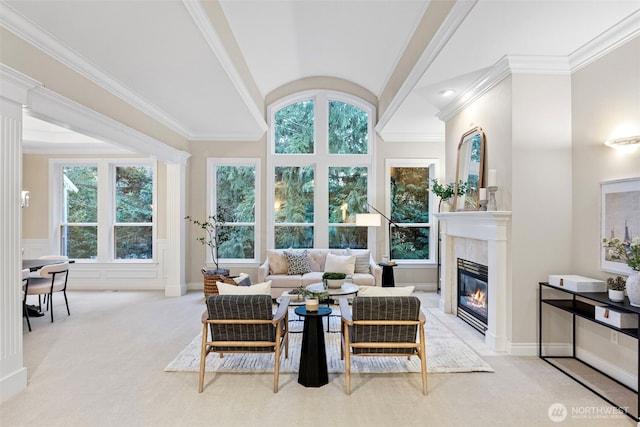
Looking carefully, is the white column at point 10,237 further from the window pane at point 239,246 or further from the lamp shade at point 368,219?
the lamp shade at point 368,219

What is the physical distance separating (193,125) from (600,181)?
568cm

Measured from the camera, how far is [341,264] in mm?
5957

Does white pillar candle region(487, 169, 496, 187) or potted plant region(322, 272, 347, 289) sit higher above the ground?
white pillar candle region(487, 169, 496, 187)

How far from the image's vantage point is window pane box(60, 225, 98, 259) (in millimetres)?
7000

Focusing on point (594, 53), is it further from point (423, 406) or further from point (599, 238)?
point (423, 406)

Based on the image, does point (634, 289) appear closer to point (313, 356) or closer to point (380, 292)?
point (380, 292)

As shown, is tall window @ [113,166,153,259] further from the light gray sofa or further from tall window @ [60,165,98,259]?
the light gray sofa

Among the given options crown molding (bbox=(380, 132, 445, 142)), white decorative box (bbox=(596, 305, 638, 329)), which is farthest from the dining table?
white decorative box (bbox=(596, 305, 638, 329))

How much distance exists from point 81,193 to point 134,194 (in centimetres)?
103

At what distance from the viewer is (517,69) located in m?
3.52

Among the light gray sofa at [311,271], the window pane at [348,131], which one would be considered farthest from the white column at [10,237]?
the window pane at [348,131]

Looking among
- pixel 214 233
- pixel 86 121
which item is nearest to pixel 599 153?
pixel 86 121

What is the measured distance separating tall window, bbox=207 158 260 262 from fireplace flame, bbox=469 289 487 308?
13.0ft

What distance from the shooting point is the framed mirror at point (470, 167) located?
13.6ft
